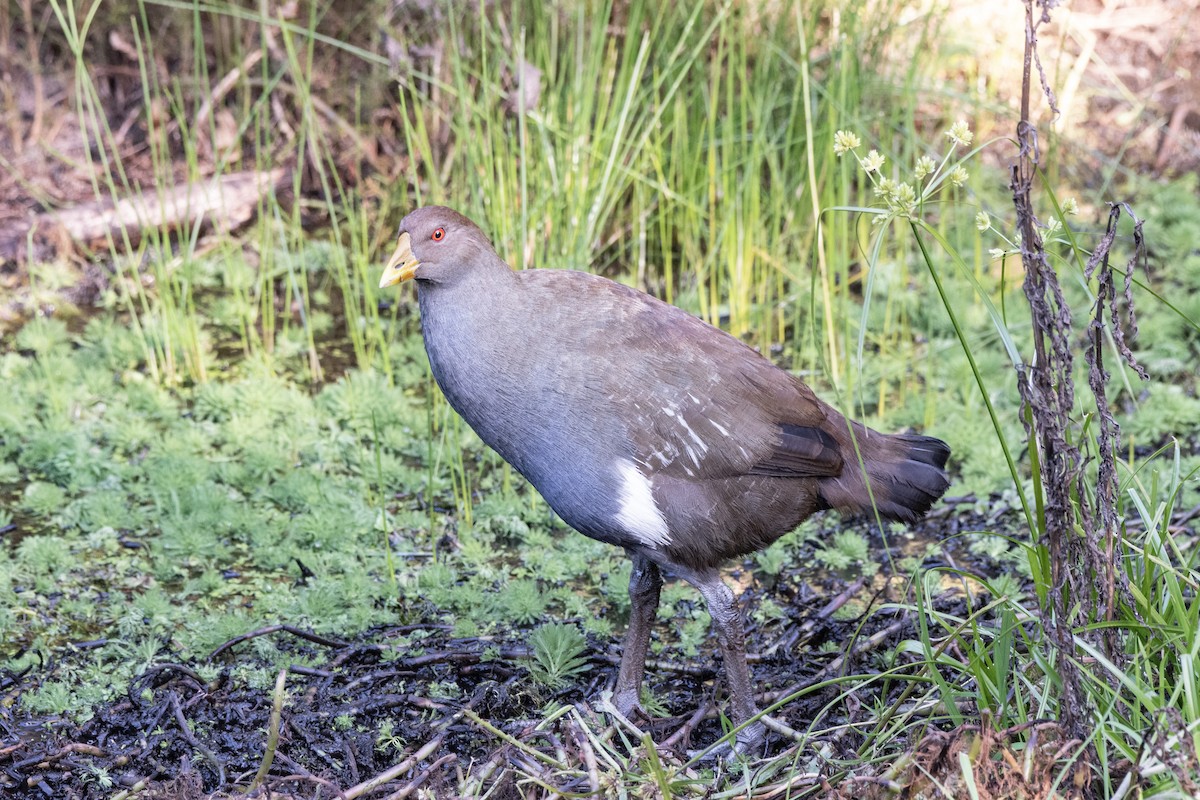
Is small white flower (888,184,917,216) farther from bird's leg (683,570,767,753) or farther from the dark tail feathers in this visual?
bird's leg (683,570,767,753)

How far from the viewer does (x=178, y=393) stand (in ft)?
18.6

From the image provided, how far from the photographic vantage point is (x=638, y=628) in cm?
377

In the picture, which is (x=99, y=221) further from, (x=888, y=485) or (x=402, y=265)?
(x=888, y=485)

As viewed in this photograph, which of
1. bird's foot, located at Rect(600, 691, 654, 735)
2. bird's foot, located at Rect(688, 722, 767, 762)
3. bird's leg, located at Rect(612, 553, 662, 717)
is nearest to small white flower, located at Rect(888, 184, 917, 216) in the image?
bird's leg, located at Rect(612, 553, 662, 717)

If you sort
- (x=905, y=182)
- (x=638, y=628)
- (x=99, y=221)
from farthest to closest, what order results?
(x=99, y=221)
(x=638, y=628)
(x=905, y=182)

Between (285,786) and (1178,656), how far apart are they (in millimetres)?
2217

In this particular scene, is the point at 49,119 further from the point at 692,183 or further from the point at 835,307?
the point at 835,307

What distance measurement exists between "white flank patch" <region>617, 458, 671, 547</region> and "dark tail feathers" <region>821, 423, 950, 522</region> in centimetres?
57

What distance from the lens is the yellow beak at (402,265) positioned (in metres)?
3.50

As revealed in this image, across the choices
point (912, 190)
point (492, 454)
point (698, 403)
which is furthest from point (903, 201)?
point (492, 454)

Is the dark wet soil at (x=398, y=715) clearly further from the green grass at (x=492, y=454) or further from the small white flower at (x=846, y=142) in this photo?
the small white flower at (x=846, y=142)

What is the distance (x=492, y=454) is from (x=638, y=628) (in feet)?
5.46

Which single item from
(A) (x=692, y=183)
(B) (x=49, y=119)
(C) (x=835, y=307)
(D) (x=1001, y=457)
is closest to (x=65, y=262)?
(B) (x=49, y=119)

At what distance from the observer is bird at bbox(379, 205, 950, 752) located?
3.40 meters
